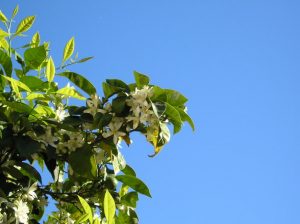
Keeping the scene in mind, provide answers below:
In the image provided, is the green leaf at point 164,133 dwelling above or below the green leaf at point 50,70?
below

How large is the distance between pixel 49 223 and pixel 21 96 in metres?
0.68

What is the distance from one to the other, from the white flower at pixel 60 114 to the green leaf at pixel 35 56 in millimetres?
201

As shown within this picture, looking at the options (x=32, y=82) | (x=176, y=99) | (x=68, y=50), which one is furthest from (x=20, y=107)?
(x=176, y=99)

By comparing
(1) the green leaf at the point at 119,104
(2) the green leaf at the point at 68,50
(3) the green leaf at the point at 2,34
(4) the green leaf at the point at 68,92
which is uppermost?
(2) the green leaf at the point at 68,50

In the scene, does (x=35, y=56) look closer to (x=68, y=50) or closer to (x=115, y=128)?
(x=68, y=50)

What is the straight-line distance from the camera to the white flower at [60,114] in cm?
201

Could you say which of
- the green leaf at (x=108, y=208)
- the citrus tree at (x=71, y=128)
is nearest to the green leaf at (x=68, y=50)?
the citrus tree at (x=71, y=128)

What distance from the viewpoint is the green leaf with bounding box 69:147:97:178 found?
183cm

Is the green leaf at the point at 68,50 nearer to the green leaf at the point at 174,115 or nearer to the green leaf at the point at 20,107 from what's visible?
the green leaf at the point at 20,107

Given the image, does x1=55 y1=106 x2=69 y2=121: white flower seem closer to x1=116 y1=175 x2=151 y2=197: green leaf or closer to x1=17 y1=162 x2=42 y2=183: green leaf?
x1=17 y1=162 x2=42 y2=183: green leaf

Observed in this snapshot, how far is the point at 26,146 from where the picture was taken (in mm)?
1767

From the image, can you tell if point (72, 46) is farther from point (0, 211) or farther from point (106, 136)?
point (0, 211)

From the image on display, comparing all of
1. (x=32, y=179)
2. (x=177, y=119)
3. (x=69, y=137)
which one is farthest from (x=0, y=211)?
(x=177, y=119)

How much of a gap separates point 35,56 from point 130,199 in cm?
70
